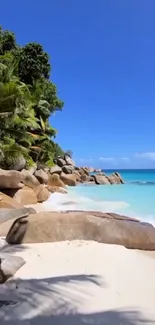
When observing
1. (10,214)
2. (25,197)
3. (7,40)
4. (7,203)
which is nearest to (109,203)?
(25,197)

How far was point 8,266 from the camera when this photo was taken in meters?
4.12

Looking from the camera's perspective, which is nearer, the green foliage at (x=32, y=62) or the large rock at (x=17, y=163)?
the large rock at (x=17, y=163)

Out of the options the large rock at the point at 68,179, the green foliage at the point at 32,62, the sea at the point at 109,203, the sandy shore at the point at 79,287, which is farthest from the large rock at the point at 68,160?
the sandy shore at the point at 79,287

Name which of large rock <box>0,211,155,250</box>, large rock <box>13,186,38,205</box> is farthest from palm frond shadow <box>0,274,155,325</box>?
large rock <box>13,186,38,205</box>

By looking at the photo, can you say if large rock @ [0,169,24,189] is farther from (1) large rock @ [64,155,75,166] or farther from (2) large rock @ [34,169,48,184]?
(1) large rock @ [64,155,75,166]

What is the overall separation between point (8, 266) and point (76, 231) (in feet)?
7.02

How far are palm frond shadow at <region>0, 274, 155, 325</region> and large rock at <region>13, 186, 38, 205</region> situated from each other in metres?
9.19

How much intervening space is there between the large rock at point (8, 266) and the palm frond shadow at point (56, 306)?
0.37 feet

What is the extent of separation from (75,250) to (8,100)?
24.5 ft

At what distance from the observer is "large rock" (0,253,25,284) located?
3.94m

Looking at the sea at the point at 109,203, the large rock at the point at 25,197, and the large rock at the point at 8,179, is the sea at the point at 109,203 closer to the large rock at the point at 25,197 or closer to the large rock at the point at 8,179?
the large rock at the point at 25,197

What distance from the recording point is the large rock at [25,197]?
13.1 meters

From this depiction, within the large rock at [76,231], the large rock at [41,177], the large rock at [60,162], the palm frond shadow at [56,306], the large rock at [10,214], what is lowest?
the palm frond shadow at [56,306]

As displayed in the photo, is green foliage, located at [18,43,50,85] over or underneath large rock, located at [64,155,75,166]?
over
